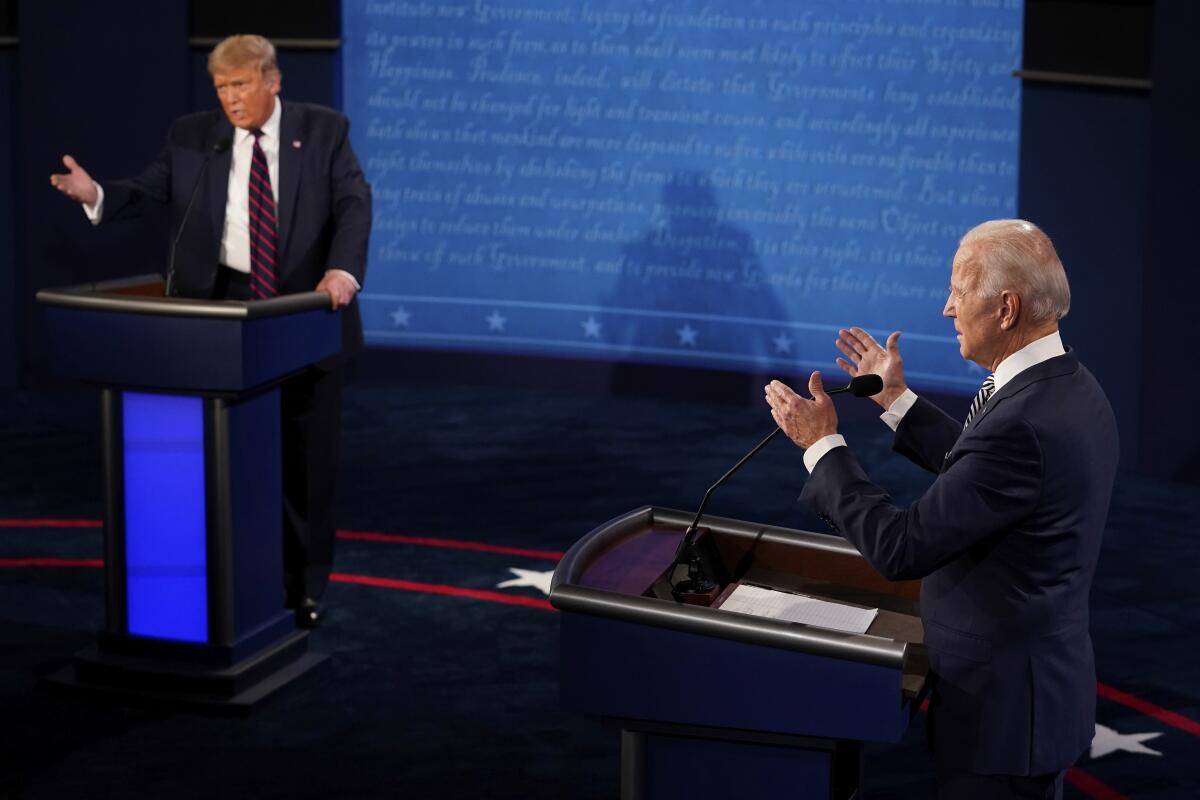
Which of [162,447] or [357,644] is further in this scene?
[357,644]

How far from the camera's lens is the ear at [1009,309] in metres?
2.43

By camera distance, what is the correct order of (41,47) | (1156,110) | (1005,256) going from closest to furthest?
(1005,256) < (1156,110) < (41,47)

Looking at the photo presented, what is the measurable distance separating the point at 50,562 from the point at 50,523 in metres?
0.47

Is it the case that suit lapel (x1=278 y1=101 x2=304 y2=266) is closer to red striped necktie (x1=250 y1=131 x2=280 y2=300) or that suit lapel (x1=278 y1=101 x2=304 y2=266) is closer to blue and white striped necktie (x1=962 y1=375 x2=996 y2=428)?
red striped necktie (x1=250 y1=131 x2=280 y2=300)

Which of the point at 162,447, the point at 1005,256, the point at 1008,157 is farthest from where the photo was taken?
the point at 1008,157

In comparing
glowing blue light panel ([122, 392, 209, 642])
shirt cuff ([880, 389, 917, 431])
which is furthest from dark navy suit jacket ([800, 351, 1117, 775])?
glowing blue light panel ([122, 392, 209, 642])

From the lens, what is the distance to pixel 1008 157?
7.54 m

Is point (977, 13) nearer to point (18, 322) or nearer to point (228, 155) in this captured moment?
point (228, 155)

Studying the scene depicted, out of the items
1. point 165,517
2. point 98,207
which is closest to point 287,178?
point 98,207

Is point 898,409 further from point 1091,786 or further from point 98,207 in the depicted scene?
point 98,207

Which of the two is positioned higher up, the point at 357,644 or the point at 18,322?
the point at 18,322

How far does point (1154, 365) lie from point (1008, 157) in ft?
3.76

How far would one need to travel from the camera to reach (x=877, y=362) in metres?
2.89

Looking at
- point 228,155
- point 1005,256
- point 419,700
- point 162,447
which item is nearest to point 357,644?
point 419,700
